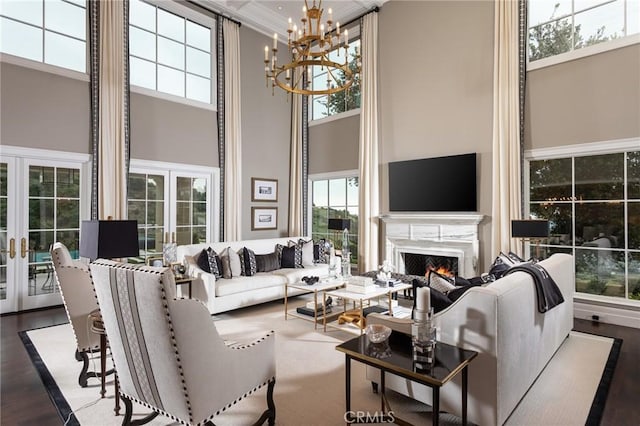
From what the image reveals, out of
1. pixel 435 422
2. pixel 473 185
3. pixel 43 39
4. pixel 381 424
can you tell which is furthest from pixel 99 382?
pixel 473 185

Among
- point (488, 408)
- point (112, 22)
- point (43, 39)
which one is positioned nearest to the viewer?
point (488, 408)

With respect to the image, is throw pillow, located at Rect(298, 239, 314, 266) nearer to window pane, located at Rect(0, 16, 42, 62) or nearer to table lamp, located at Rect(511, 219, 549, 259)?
table lamp, located at Rect(511, 219, 549, 259)

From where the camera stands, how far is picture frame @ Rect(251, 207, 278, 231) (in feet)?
24.4

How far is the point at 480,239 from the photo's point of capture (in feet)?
18.1

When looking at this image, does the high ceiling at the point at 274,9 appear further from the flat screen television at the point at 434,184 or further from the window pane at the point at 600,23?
the window pane at the point at 600,23

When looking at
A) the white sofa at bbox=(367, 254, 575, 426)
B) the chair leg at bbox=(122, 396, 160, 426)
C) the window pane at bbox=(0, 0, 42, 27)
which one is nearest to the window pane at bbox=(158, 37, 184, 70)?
the window pane at bbox=(0, 0, 42, 27)

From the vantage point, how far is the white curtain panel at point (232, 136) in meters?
6.91

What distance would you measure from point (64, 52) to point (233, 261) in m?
3.80

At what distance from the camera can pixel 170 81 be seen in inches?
252

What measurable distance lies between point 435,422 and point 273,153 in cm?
662

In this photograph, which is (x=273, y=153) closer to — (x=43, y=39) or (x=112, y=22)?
(x=112, y=22)

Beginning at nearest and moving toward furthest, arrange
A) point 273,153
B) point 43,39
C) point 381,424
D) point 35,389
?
point 381,424 < point 35,389 < point 43,39 < point 273,153

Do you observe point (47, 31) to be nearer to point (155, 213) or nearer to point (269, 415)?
point (155, 213)

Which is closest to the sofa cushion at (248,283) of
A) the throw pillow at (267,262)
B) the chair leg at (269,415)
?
the throw pillow at (267,262)
